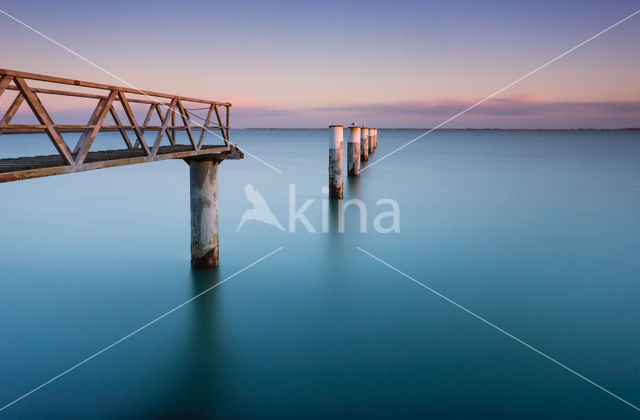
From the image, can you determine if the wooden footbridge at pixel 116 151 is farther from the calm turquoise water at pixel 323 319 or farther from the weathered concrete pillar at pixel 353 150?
the weathered concrete pillar at pixel 353 150

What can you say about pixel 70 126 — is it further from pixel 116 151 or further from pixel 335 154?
pixel 335 154

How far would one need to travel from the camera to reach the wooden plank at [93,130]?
566cm

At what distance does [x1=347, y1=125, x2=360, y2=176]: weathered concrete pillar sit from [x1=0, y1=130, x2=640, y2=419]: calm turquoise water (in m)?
8.02

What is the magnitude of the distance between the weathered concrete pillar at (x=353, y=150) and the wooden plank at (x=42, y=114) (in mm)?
A: 20204

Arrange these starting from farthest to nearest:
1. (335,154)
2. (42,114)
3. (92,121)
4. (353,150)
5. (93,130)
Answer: (353,150)
(335,154)
(92,121)
(93,130)
(42,114)

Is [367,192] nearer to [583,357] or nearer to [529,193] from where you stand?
[529,193]

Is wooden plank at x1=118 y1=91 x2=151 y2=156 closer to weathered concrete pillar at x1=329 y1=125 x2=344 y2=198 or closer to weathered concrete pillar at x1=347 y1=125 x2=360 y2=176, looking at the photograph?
weathered concrete pillar at x1=329 y1=125 x2=344 y2=198

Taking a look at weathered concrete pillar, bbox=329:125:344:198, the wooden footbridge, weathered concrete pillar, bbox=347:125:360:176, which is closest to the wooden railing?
the wooden footbridge

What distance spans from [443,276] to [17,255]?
423 inches

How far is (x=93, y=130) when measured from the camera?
5.84m

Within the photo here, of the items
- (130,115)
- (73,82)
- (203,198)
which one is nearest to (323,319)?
(203,198)

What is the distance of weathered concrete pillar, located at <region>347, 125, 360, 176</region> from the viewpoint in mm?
25094

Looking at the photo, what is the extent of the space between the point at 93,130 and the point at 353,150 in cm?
2070

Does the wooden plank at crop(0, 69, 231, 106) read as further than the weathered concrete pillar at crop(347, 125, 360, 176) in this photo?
No
